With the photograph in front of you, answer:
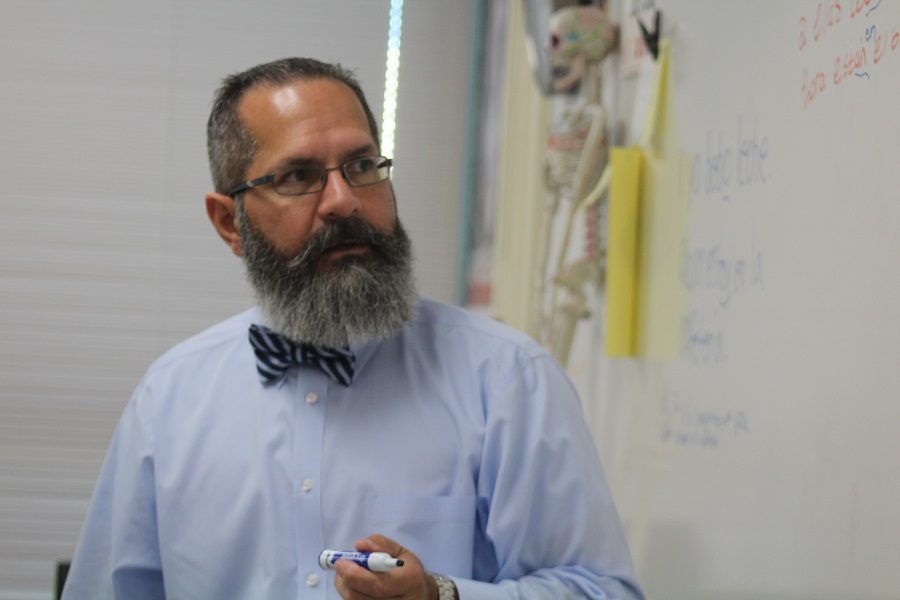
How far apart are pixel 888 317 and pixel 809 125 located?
1.07 feet

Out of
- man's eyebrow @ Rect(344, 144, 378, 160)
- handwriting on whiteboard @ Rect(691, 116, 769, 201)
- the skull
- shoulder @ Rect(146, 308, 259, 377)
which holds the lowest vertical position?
shoulder @ Rect(146, 308, 259, 377)

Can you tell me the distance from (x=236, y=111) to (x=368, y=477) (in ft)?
1.73

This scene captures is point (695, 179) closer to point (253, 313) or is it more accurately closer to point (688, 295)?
point (688, 295)

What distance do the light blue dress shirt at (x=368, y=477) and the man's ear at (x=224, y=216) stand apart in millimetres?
168

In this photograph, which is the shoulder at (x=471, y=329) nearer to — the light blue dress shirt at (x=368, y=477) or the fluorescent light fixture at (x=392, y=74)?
the light blue dress shirt at (x=368, y=477)

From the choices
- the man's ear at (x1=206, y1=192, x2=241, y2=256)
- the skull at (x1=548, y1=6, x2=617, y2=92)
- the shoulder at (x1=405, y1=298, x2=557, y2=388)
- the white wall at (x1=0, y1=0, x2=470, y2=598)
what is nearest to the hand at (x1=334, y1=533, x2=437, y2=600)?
the shoulder at (x1=405, y1=298, x2=557, y2=388)

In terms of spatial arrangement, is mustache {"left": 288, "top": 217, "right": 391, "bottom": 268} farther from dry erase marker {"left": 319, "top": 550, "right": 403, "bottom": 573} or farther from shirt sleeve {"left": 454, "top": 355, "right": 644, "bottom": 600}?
dry erase marker {"left": 319, "top": 550, "right": 403, "bottom": 573}

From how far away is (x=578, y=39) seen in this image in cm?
238

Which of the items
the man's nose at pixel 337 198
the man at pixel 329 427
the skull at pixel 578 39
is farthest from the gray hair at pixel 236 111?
the skull at pixel 578 39

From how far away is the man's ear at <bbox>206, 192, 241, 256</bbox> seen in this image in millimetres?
1612

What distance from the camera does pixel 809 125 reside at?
56.7 inches

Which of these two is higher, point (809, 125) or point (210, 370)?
point (809, 125)

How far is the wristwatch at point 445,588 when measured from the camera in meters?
1.24

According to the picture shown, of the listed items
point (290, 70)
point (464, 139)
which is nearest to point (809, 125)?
point (290, 70)
